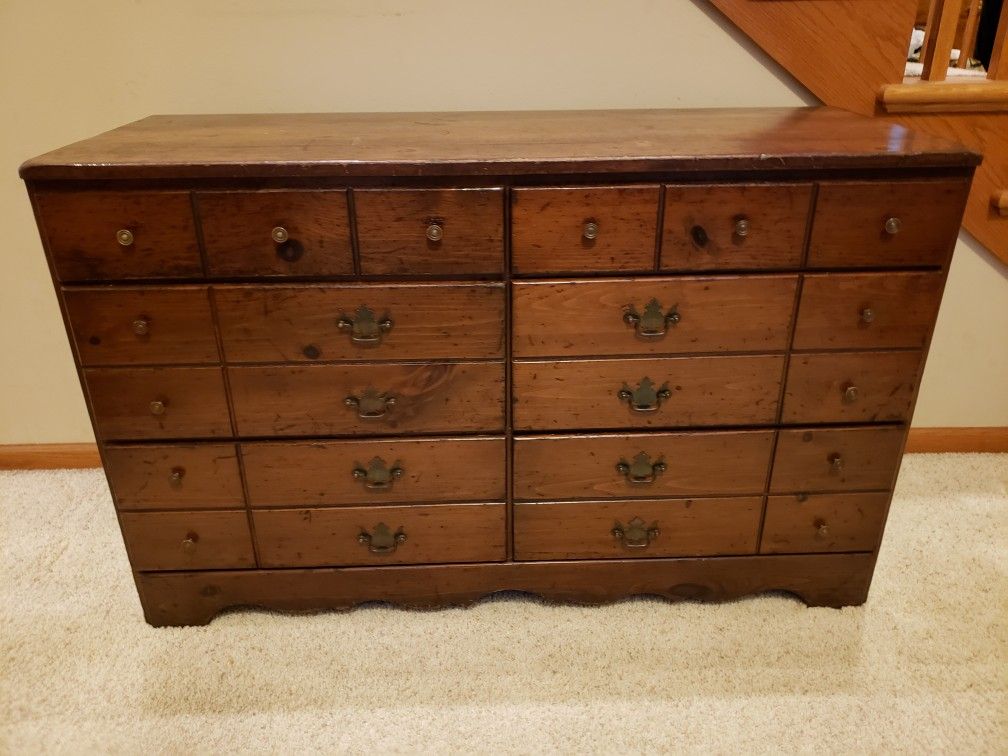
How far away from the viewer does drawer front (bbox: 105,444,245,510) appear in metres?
1.40

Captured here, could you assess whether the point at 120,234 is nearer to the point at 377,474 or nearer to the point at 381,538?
the point at 377,474

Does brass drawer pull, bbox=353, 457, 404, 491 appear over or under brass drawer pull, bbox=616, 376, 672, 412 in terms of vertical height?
under

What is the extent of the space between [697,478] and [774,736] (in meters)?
0.48

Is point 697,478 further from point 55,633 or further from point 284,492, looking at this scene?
point 55,633

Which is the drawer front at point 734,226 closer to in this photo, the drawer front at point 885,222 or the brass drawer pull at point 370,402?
the drawer front at point 885,222

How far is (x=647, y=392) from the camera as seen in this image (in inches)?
54.3

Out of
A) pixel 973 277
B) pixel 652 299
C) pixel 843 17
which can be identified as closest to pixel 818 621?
pixel 652 299

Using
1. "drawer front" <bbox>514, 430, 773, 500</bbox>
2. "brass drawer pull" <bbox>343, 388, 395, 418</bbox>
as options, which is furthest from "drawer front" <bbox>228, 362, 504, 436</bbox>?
"drawer front" <bbox>514, 430, 773, 500</bbox>

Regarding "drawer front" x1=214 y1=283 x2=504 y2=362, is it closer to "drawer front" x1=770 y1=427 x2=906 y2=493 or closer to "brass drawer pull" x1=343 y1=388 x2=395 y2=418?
"brass drawer pull" x1=343 y1=388 x2=395 y2=418

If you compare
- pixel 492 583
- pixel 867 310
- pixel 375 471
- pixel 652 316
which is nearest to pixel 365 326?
pixel 375 471

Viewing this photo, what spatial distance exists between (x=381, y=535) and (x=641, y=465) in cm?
54

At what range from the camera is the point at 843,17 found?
1597 mm

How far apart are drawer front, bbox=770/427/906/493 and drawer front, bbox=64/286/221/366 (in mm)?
1109

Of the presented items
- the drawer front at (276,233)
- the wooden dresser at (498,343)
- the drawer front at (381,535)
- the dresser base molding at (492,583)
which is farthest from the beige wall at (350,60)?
the dresser base molding at (492,583)
